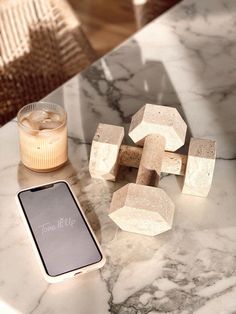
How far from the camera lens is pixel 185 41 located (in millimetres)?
1114

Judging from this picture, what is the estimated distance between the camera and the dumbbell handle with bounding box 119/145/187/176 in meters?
0.78

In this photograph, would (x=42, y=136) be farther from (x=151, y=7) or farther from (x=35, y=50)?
(x=151, y=7)

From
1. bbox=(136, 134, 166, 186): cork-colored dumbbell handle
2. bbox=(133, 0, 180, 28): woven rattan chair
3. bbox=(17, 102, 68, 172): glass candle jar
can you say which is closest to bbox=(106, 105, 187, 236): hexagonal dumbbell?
bbox=(136, 134, 166, 186): cork-colored dumbbell handle

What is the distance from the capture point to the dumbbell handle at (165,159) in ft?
2.57

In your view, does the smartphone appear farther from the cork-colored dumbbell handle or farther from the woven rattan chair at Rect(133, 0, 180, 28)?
the woven rattan chair at Rect(133, 0, 180, 28)

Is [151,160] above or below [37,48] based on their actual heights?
above

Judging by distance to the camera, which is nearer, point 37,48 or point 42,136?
point 42,136

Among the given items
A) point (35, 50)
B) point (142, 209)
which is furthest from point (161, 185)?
point (35, 50)

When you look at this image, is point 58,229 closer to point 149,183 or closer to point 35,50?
point 149,183

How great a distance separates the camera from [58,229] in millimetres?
699

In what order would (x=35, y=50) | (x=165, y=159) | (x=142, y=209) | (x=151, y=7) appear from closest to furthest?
1. (x=142, y=209)
2. (x=165, y=159)
3. (x=35, y=50)
4. (x=151, y=7)

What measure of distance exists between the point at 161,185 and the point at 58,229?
0.62 ft

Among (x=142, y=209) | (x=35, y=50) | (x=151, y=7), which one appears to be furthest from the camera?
(x=151, y=7)

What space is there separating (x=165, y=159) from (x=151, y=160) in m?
0.04
